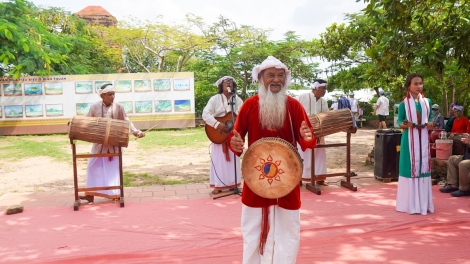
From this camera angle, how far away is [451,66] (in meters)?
9.26

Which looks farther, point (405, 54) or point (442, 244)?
point (405, 54)

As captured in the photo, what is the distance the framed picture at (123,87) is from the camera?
18.1m

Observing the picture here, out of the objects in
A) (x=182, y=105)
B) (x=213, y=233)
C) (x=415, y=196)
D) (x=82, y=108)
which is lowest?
(x=213, y=233)

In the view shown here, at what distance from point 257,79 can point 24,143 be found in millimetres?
13175

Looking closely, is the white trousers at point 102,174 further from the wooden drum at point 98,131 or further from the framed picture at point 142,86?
the framed picture at point 142,86

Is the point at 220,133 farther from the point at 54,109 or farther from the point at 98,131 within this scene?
the point at 54,109

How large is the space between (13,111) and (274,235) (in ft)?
56.2

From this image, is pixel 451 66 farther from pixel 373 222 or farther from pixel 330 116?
pixel 373 222

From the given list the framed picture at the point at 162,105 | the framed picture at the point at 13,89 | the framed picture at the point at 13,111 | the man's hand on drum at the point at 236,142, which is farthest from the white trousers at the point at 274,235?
the framed picture at the point at 13,89

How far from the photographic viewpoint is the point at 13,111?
17.4 m

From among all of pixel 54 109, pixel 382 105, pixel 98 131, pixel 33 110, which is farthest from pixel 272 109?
pixel 33 110

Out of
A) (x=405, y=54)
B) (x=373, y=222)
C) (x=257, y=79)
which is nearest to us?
(x=257, y=79)

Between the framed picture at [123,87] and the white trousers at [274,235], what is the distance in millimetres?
15822

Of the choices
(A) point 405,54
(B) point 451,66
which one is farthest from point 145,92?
(A) point 405,54
